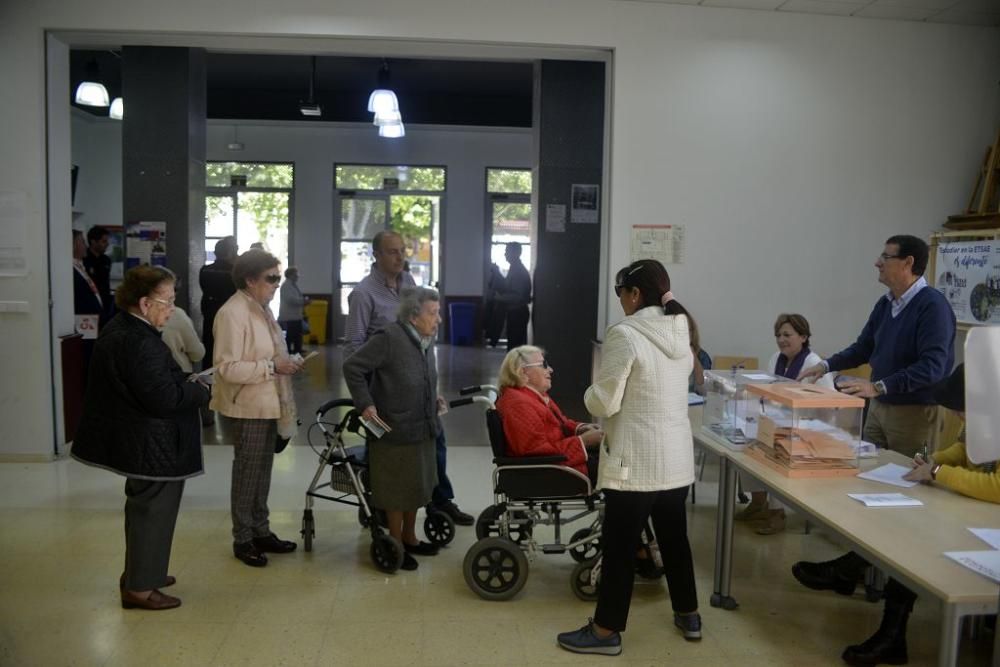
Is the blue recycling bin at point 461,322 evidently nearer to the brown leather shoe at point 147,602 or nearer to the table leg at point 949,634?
the brown leather shoe at point 147,602

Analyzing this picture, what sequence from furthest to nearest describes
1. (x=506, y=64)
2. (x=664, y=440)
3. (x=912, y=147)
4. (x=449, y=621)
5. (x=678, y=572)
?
1. (x=506, y=64)
2. (x=912, y=147)
3. (x=449, y=621)
4. (x=678, y=572)
5. (x=664, y=440)

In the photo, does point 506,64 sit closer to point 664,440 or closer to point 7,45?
point 7,45

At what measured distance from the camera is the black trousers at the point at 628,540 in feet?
10.4

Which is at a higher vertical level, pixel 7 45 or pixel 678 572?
pixel 7 45

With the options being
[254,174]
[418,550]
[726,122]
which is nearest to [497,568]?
[418,550]

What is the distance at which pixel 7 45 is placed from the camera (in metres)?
5.79

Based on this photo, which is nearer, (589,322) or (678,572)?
(678,572)

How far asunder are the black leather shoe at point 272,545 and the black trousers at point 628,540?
1.81 meters

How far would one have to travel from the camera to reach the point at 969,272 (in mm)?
5766

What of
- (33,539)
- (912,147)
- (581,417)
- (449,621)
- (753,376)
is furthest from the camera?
(581,417)

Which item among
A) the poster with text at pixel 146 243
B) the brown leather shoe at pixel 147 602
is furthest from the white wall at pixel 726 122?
the brown leather shoe at pixel 147 602

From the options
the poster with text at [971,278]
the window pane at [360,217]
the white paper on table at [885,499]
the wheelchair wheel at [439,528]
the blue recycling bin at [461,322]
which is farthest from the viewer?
the window pane at [360,217]

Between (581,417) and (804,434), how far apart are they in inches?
142

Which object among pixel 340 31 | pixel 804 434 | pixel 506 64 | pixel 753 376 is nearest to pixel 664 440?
pixel 804 434
